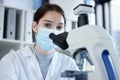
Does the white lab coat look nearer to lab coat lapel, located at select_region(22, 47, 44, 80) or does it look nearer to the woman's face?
lab coat lapel, located at select_region(22, 47, 44, 80)

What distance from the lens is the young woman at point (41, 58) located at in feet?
4.12

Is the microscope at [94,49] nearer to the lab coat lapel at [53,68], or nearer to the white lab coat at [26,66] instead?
the white lab coat at [26,66]

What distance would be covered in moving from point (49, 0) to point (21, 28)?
585mm

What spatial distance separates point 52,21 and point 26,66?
31cm

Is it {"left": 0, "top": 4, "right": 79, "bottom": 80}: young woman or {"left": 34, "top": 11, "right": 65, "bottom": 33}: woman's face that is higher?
{"left": 34, "top": 11, "right": 65, "bottom": 33}: woman's face

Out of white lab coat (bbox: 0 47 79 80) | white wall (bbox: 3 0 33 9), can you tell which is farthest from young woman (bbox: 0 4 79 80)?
white wall (bbox: 3 0 33 9)

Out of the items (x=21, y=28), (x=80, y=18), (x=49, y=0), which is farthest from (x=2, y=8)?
(x=80, y=18)

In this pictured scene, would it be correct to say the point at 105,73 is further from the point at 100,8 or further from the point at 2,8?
the point at 100,8

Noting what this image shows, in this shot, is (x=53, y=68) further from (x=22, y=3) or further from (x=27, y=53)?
(x=22, y=3)

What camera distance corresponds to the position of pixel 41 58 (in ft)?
4.51

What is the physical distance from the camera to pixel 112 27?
2672 mm

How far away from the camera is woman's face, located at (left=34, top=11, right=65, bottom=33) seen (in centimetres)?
130

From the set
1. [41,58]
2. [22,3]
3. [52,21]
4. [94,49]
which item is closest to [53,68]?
[41,58]

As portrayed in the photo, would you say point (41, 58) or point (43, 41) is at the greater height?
point (43, 41)
